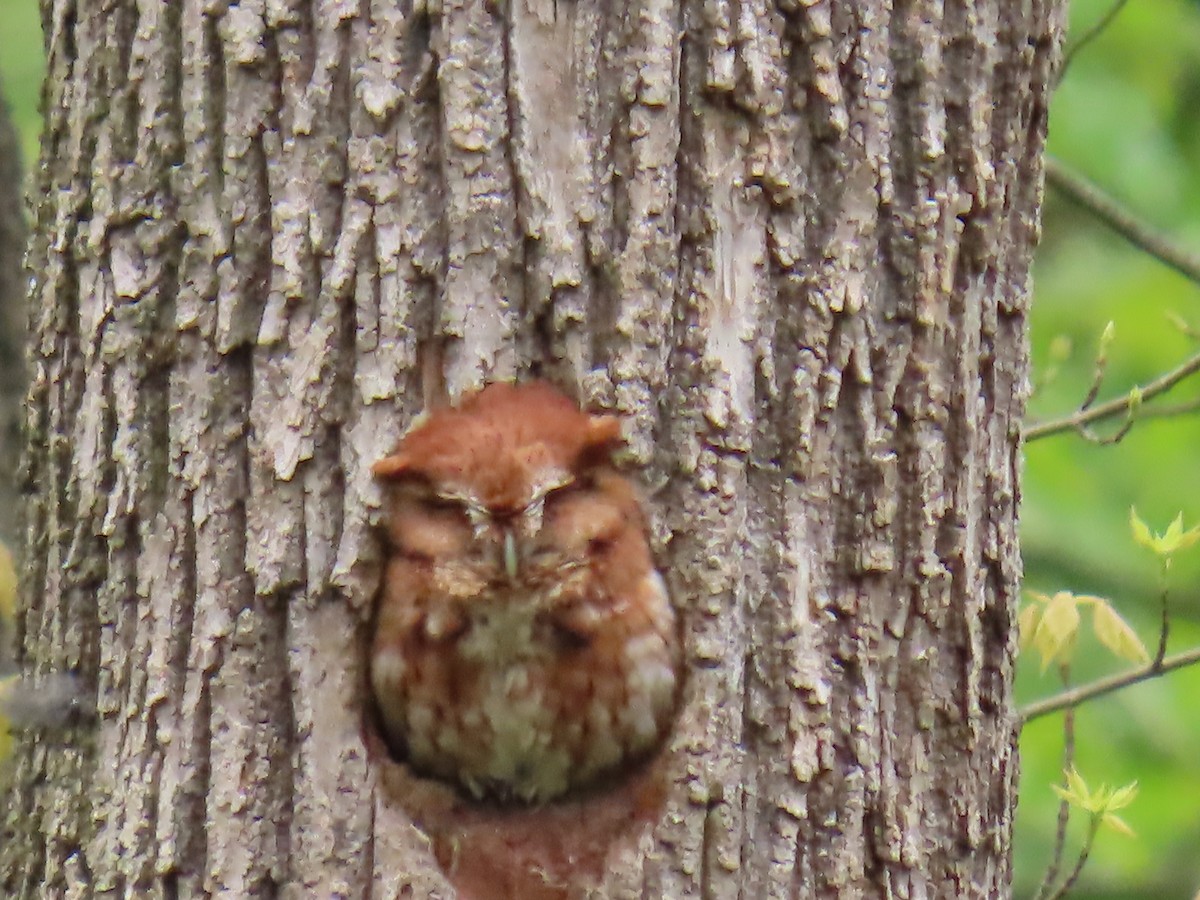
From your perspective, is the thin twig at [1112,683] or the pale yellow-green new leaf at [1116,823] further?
the thin twig at [1112,683]

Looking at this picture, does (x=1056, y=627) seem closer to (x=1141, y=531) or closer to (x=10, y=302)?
(x=1141, y=531)

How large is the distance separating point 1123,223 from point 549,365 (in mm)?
1657

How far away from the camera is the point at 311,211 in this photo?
6.57 ft

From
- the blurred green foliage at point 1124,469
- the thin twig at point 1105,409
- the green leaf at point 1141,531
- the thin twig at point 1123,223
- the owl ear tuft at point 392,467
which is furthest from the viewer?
the blurred green foliage at point 1124,469

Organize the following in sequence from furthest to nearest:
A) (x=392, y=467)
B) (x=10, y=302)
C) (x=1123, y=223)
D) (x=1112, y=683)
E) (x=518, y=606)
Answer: (x=10, y=302) → (x=1123, y=223) → (x=1112, y=683) → (x=518, y=606) → (x=392, y=467)

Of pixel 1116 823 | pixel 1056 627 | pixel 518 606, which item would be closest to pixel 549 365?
pixel 518 606

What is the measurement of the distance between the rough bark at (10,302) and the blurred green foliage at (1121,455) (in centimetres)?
117

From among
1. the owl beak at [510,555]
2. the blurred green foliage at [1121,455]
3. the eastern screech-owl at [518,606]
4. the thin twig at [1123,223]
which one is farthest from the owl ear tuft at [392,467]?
the blurred green foliage at [1121,455]

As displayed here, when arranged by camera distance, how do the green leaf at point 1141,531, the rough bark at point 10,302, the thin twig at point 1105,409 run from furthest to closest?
the rough bark at point 10,302 → the thin twig at point 1105,409 → the green leaf at point 1141,531

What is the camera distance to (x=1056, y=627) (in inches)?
94.1

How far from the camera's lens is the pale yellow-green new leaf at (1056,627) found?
94.0 inches

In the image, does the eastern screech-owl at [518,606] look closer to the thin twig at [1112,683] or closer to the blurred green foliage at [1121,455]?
the thin twig at [1112,683]

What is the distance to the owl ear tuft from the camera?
6.45 ft

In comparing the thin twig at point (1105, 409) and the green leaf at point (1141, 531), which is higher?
the thin twig at point (1105, 409)
